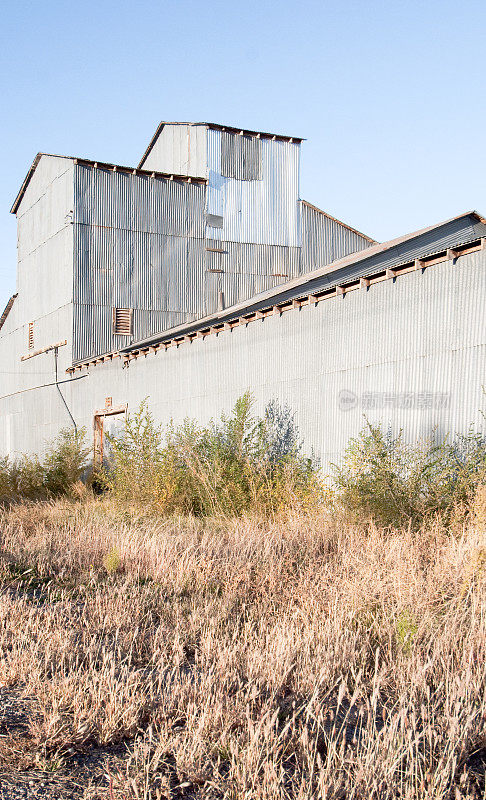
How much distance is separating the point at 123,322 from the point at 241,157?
298 inches

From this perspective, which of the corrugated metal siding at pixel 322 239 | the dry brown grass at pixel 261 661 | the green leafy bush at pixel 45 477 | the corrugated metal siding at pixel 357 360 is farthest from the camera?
the corrugated metal siding at pixel 322 239

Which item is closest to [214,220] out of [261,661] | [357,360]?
[357,360]

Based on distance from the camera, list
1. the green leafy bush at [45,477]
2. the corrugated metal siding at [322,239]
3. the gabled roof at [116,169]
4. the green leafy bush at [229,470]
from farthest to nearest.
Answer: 1. the corrugated metal siding at [322,239]
2. the gabled roof at [116,169]
3. the green leafy bush at [45,477]
4. the green leafy bush at [229,470]

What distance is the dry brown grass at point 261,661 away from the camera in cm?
332

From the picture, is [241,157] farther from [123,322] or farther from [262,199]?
[123,322]

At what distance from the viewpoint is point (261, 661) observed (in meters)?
4.42

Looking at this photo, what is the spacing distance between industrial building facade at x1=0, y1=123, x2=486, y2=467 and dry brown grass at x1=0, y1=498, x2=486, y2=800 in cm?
481

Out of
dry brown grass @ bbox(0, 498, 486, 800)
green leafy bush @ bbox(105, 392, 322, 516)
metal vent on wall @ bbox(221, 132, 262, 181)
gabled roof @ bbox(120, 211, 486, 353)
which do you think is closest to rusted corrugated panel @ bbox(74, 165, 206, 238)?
metal vent on wall @ bbox(221, 132, 262, 181)

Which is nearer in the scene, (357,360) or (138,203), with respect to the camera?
(357,360)

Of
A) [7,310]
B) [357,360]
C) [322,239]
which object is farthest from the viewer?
[7,310]

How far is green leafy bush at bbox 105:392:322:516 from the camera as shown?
11203mm

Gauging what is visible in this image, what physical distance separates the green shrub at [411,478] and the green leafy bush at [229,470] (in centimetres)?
113

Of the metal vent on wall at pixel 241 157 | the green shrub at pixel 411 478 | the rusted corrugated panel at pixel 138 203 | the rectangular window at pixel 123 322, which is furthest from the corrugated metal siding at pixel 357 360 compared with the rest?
the metal vent on wall at pixel 241 157

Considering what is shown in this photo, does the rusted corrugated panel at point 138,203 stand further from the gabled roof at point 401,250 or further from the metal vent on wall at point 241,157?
the gabled roof at point 401,250
